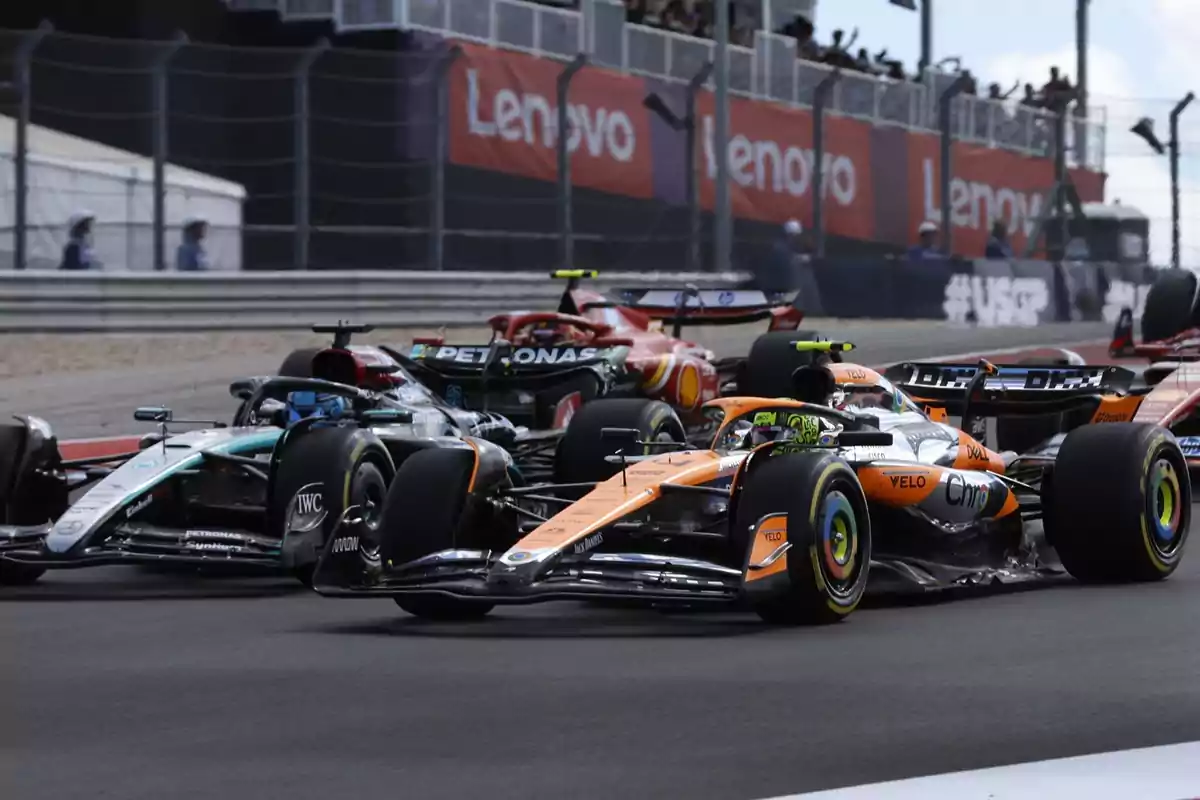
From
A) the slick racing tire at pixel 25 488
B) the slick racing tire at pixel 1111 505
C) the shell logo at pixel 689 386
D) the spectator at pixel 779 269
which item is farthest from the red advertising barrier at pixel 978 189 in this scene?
the slick racing tire at pixel 25 488

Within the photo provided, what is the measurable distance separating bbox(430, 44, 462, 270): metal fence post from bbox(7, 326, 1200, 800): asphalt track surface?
13.2 metres

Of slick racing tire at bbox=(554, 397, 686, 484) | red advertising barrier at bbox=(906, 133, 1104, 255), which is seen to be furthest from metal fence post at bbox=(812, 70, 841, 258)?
slick racing tire at bbox=(554, 397, 686, 484)

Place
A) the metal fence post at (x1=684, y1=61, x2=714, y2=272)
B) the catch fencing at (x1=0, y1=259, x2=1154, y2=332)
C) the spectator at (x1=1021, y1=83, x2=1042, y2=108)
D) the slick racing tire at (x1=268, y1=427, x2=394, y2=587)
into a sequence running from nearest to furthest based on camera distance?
the slick racing tire at (x1=268, y1=427, x2=394, y2=587) < the catch fencing at (x1=0, y1=259, x2=1154, y2=332) < the metal fence post at (x1=684, y1=61, x2=714, y2=272) < the spectator at (x1=1021, y1=83, x2=1042, y2=108)

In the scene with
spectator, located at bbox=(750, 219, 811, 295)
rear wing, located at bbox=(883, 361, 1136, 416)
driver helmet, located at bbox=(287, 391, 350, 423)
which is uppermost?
spectator, located at bbox=(750, 219, 811, 295)

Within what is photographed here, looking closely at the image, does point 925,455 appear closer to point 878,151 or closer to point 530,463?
point 530,463

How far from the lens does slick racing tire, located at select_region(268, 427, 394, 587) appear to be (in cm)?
988

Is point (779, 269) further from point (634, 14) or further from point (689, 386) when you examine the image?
point (689, 386)

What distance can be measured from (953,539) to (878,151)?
22.2 meters

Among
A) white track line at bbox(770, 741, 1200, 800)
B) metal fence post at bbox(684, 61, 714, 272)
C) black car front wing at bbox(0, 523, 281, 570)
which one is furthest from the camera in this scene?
metal fence post at bbox(684, 61, 714, 272)

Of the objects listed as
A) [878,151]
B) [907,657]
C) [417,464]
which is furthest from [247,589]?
[878,151]

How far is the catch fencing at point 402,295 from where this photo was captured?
2119 cm

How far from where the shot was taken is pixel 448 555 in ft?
27.9

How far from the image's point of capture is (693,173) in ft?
87.2

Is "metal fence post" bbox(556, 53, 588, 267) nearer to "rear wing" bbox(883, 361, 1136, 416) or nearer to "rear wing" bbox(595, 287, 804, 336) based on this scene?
"rear wing" bbox(595, 287, 804, 336)
